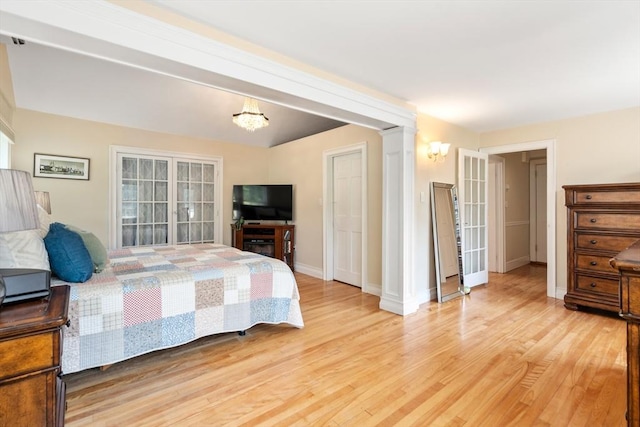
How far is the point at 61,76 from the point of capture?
3598 mm

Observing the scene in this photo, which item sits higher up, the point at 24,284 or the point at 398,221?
the point at 398,221

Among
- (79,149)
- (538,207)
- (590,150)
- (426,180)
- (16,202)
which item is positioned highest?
(79,149)

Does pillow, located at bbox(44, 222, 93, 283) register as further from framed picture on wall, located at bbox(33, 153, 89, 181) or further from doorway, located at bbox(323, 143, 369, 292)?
doorway, located at bbox(323, 143, 369, 292)

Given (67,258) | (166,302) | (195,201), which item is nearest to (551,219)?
(166,302)

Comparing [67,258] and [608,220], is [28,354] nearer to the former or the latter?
[67,258]

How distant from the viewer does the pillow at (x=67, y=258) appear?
6.63 feet

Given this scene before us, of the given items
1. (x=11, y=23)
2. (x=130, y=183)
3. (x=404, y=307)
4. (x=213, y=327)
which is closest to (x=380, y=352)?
(x=404, y=307)

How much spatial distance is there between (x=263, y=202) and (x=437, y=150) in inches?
119

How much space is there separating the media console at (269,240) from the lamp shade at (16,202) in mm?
4029

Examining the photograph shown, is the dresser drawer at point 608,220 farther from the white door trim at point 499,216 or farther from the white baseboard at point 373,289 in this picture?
the white baseboard at point 373,289

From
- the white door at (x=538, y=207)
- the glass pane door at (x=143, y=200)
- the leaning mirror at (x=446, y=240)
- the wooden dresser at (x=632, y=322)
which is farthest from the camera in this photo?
the white door at (x=538, y=207)

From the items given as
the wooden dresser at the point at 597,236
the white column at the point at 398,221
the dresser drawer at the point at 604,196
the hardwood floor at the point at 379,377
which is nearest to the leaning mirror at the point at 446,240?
the white column at the point at 398,221

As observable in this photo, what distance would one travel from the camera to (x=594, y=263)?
333cm

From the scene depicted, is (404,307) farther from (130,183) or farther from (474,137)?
(130,183)
